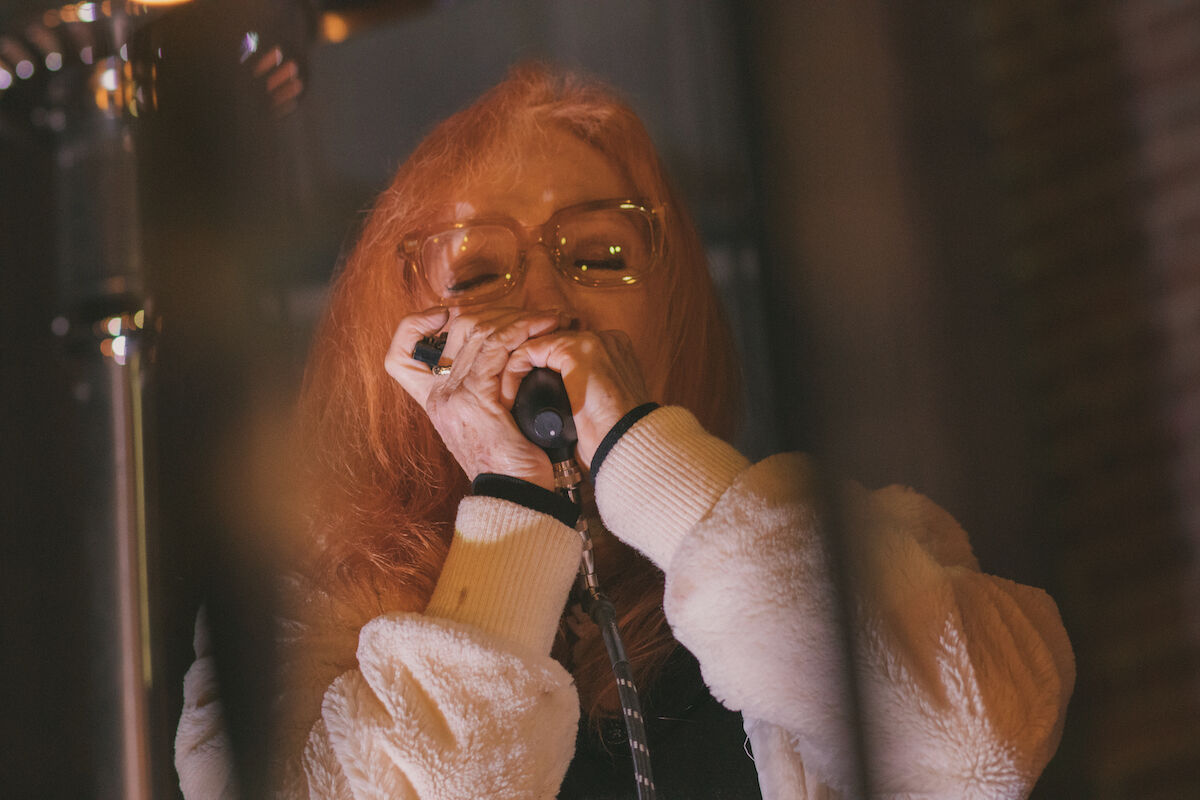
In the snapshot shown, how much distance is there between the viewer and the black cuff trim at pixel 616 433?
570 millimetres

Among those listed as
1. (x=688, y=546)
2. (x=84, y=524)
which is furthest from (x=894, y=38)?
(x=84, y=524)

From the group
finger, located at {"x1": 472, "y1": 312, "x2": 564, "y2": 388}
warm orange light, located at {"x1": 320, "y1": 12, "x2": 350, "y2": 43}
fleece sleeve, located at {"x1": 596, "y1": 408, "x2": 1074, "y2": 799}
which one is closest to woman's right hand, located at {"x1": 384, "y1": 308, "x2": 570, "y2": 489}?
finger, located at {"x1": 472, "y1": 312, "x2": 564, "y2": 388}

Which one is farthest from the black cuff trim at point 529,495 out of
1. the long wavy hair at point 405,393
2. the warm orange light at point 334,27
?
the warm orange light at point 334,27

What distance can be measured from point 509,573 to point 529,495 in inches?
2.3

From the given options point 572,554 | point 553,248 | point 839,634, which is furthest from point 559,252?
point 839,634

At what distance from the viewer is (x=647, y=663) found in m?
0.66

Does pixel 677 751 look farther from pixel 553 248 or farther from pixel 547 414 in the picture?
pixel 553 248

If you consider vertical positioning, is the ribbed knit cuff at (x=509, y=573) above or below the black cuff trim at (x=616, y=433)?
below

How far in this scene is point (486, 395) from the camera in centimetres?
61

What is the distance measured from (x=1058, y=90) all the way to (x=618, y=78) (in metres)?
0.34

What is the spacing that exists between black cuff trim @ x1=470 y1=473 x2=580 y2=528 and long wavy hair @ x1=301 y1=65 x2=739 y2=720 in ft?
0.38

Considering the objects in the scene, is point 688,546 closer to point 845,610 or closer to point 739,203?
point 845,610

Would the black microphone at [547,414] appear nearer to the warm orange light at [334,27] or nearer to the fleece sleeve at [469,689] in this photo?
the fleece sleeve at [469,689]

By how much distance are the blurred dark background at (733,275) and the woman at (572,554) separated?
33 millimetres
